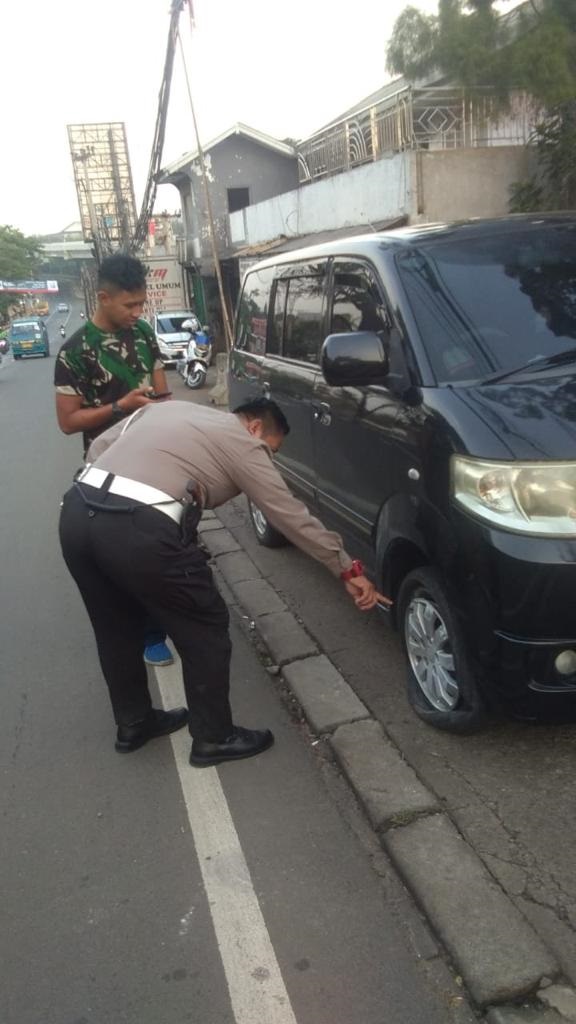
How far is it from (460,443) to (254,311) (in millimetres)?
3413

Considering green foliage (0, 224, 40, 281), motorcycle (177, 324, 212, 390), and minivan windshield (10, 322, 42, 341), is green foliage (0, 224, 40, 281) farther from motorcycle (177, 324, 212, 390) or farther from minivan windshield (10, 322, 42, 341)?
motorcycle (177, 324, 212, 390)

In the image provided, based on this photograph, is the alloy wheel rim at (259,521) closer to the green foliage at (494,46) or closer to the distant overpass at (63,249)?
the green foliage at (494,46)

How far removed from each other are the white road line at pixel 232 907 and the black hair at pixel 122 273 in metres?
2.04

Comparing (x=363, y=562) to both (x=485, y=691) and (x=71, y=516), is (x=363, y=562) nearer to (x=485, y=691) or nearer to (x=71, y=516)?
(x=485, y=691)

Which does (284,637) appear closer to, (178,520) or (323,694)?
(323,694)

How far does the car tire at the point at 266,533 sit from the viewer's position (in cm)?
605

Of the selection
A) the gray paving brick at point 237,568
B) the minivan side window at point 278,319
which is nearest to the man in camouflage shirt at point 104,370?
the minivan side window at point 278,319

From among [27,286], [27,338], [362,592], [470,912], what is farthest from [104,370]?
[27,286]

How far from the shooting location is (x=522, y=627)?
2.70 metres

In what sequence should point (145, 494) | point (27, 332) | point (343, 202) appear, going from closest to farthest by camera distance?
1. point (145, 494)
2. point (343, 202)
3. point (27, 332)

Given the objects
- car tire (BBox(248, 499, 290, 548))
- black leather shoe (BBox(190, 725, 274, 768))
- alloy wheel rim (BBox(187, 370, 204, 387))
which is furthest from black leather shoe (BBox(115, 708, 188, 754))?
alloy wheel rim (BBox(187, 370, 204, 387))

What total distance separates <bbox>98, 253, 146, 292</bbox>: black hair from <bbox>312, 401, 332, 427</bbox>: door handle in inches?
43.8

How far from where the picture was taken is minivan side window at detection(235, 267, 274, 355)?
5598 mm

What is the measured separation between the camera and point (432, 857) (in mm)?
2672
